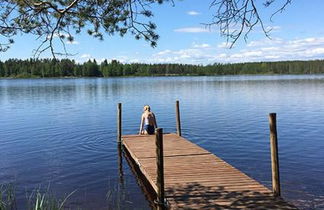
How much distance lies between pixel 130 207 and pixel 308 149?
10.4 m

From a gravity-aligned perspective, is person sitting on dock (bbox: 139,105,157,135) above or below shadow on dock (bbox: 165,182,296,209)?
above

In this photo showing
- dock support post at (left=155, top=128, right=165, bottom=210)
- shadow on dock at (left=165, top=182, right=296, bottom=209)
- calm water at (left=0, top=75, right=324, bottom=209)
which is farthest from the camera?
calm water at (left=0, top=75, right=324, bottom=209)

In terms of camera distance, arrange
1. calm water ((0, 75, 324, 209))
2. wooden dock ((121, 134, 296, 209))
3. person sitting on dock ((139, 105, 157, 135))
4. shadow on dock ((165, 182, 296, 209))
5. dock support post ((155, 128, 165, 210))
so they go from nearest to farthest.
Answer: shadow on dock ((165, 182, 296, 209)) < wooden dock ((121, 134, 296, 209)) < dock support post ((155, 128, 165, 210)) < calm water ((0, 75, 324, 209)) < person sitting on dock ((139, 105, 157, 135))

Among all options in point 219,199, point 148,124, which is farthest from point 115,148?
point 219,199

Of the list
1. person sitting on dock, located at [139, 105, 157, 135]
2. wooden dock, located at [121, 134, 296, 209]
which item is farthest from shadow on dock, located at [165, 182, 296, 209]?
person sitting on dock, located at [139, 105, 157, 135]

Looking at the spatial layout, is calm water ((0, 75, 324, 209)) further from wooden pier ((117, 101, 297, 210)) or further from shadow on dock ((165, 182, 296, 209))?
shadow on dock ((165, 182, 296, 209))

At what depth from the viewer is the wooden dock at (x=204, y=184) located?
827 centimetres

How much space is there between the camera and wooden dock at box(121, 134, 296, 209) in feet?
27.1

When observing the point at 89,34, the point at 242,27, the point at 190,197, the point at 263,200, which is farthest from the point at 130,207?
the point at 242,27

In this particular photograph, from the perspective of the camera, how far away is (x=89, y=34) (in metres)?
7.01

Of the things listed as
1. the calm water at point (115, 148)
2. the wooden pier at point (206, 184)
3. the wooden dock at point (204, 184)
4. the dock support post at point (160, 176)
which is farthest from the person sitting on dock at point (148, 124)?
the dock support post at point (160, 176)

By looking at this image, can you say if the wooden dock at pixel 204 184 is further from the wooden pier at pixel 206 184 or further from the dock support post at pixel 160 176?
the dock support post at pixel 160 176

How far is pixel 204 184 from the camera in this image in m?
9.57

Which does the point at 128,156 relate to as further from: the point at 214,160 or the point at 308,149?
the point at 308,149
